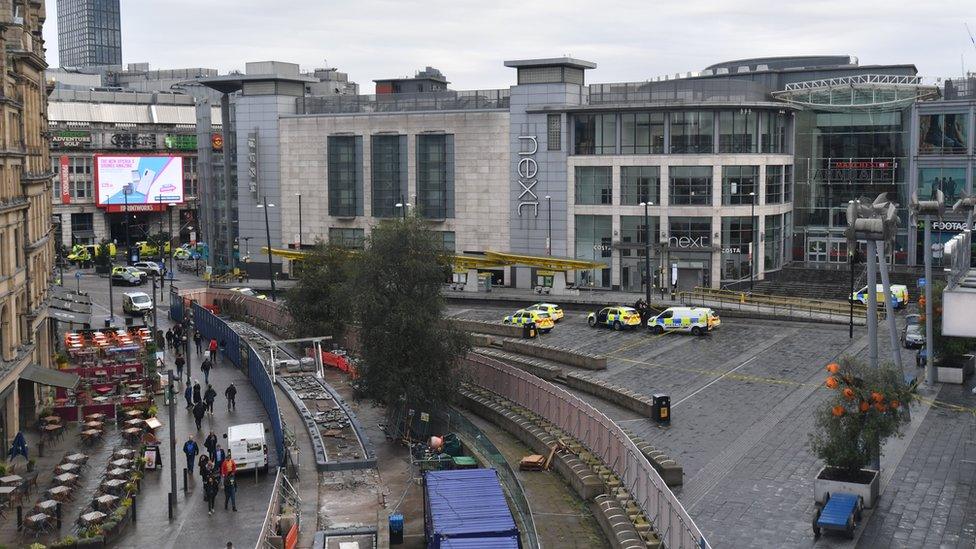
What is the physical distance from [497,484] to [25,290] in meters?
25.2

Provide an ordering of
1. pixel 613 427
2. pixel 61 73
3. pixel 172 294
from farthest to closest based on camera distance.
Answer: pixel 61 73
pixel 172 294
pixel 613 427

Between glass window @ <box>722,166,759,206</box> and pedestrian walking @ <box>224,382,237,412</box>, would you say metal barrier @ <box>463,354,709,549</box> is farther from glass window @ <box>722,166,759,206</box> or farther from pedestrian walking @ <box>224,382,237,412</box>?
glass window @ <box>722,166,759,206</box>

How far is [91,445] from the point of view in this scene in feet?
128

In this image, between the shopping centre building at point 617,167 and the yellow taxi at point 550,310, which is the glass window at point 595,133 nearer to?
the shopping centre building at point 617,167

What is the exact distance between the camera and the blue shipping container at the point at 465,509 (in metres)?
23.7

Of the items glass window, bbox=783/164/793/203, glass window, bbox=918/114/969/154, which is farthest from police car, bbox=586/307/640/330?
glass window, bbox=918/114/969/154

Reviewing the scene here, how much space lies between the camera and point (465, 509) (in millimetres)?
25109

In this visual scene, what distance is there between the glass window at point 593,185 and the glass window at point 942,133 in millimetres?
22825

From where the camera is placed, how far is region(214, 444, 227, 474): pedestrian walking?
112ft

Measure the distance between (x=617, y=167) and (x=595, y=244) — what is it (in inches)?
236

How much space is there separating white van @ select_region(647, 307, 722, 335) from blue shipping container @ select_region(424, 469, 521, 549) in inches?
1266

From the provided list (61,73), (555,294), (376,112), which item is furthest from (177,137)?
(555,294)

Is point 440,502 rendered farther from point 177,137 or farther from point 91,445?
point 177,137

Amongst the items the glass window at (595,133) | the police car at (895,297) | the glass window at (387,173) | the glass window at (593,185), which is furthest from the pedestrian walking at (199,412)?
the glass window at (387,173)
